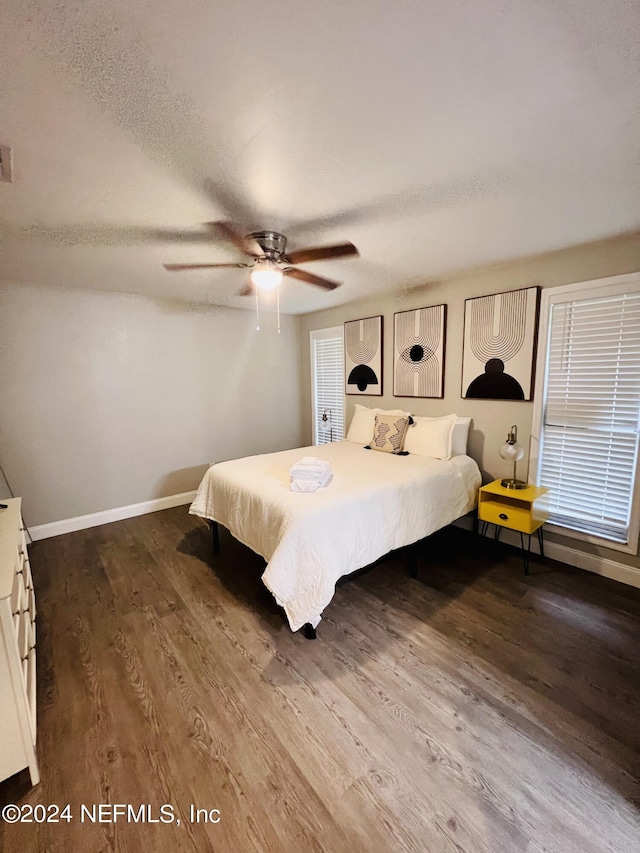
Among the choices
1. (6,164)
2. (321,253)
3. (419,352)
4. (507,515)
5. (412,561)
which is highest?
(6,164)

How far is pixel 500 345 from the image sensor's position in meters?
2.90

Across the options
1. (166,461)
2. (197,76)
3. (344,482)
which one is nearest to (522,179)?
(197,76)

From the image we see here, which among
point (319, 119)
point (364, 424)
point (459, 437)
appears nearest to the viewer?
point (319, 119)

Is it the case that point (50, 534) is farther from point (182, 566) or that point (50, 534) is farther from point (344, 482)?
point (344, 482)

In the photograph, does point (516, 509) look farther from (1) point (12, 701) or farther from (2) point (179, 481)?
(2) point (179, 481)

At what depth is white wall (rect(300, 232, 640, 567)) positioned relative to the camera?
93.6 inches

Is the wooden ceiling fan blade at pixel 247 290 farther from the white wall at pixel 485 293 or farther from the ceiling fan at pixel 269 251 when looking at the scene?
the white wall at pixel 485 293

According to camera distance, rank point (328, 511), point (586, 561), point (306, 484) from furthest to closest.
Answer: point (586, 561), point (306, 484), point (328, 511)

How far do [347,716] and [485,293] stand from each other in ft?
10.3

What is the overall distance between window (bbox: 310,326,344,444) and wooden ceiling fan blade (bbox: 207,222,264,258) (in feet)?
7.12

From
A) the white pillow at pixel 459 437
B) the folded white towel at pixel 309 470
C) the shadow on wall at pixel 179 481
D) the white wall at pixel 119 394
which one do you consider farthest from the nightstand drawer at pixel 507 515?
the shadow on wall at pixel 179 481

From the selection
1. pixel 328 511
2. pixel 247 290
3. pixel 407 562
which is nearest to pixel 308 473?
pixel 328 511

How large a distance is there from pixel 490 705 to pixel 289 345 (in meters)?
4.27

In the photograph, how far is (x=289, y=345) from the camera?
4863mm
